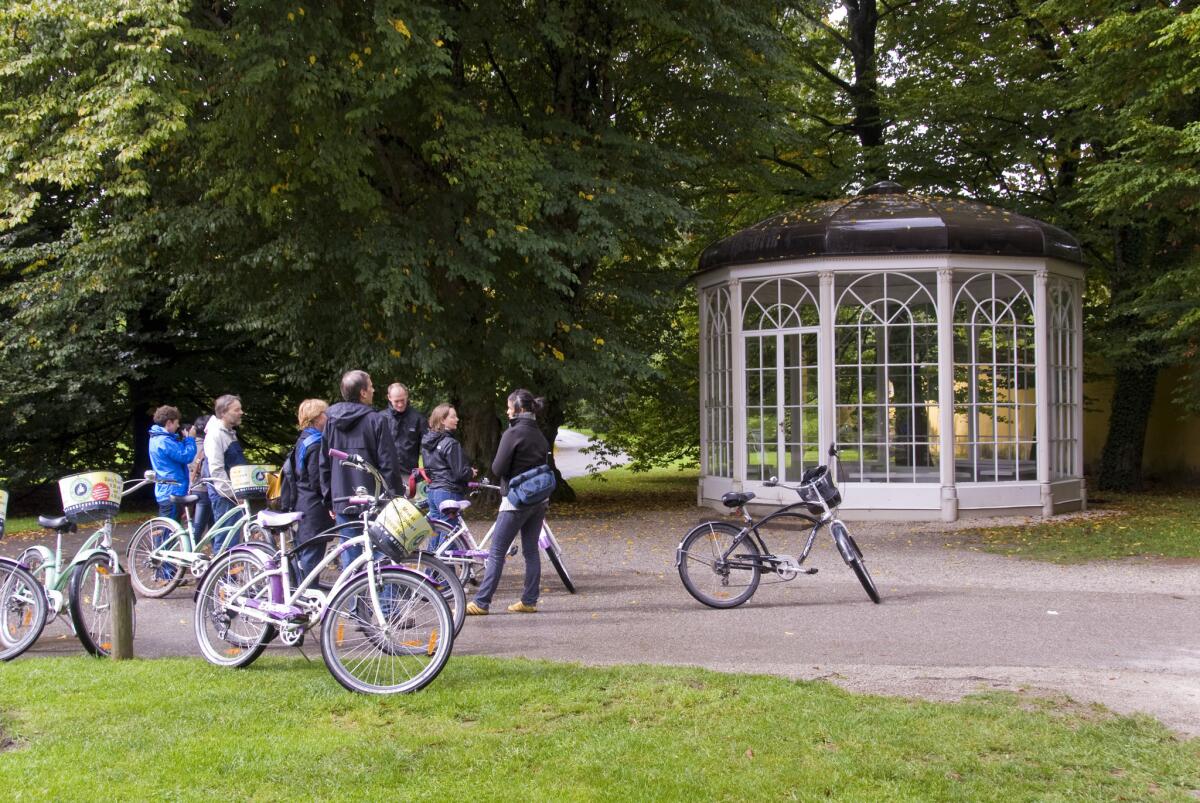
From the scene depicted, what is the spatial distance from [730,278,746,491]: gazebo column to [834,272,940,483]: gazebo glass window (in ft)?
4.68

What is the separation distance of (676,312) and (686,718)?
1419cm

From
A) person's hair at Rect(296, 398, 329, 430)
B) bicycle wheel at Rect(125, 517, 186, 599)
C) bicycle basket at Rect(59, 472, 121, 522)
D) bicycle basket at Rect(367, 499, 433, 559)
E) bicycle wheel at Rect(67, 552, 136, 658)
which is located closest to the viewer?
bicycle basket at Rect(367, 499, 433, 559)

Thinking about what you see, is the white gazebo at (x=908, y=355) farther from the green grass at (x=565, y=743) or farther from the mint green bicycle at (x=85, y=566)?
the mint green bicycle at (x=85, y=566)

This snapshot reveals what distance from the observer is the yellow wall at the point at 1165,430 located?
2211cm

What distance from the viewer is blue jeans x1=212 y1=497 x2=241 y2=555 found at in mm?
9414

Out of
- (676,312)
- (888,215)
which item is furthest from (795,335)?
(676,312)

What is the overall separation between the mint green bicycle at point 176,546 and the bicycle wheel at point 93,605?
5.84 ft

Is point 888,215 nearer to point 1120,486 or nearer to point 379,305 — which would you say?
point 379,305

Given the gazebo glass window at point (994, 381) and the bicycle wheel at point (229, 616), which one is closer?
the bicycle wheel at point (229, 616)

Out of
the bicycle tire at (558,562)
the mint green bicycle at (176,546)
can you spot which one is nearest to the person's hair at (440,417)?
the bicycle tire at (558,562)

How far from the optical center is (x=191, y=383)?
66.9ft

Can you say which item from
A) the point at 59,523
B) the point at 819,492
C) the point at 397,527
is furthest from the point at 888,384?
the point at 59,523

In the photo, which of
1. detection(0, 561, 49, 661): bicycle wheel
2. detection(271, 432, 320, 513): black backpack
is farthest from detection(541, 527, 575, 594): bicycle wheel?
detection(0, 561, 49, 661): bicycle wheel

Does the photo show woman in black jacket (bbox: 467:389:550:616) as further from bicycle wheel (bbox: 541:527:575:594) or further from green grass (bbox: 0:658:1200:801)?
green grass (bbox: 0:658:1200:801)
